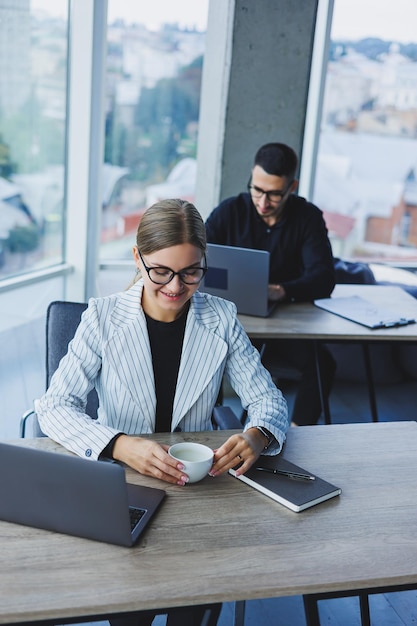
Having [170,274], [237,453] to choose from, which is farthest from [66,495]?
[170,274]

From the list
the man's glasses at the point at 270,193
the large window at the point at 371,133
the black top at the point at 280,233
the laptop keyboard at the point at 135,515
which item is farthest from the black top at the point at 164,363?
the large window at the point at 371,133

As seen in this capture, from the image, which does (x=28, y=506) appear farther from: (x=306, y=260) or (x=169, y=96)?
(x=169, y=96)

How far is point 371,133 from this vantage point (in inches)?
209

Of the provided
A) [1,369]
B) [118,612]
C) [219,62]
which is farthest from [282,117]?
[118,612]

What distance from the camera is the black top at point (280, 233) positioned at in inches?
138

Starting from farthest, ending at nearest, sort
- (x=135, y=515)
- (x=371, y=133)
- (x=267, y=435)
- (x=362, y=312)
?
(x=371, y=133) < (x=362, y=312) < (x=267, y=435) < (x=135, y=515)

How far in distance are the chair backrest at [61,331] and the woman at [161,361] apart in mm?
479

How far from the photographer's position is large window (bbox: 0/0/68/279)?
4.34m

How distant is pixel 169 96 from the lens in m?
4.81

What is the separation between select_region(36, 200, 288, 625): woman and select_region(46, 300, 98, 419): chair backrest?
1.57 feet

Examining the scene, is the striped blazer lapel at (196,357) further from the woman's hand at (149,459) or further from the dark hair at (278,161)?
the dark hair at (278,161)

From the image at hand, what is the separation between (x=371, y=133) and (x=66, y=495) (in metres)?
4.40

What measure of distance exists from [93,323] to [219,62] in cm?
257

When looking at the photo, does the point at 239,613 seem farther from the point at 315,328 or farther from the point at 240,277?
the point at 240,277
